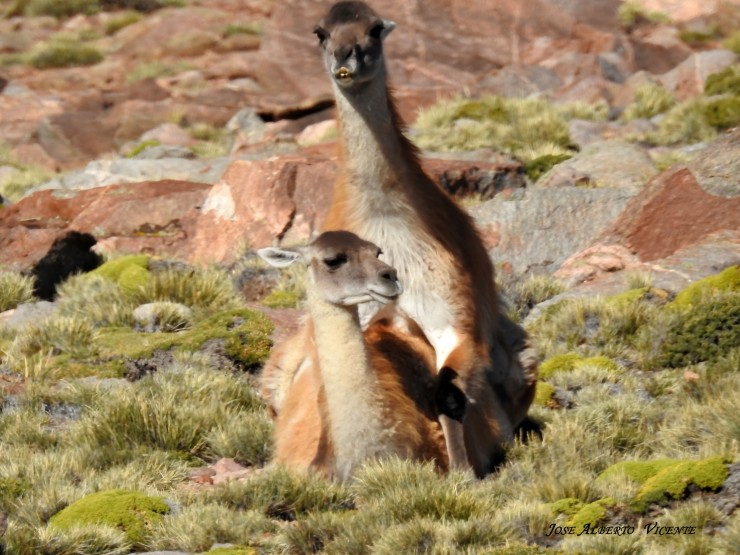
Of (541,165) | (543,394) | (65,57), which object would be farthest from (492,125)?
(65,57)

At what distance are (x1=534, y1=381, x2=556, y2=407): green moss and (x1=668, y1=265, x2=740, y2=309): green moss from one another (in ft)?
6.21

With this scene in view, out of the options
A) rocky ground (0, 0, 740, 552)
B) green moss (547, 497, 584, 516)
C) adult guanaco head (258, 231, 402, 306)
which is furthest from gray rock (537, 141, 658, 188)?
green moss (547, 497, 584, 516)

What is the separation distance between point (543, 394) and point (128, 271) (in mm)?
6237

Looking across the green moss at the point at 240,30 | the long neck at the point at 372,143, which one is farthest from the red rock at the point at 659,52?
the long neck at the point at 372,143

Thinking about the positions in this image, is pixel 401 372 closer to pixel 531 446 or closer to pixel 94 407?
pixel 531 446

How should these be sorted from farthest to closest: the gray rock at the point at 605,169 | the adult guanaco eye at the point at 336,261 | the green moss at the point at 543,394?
the gray rock at the point at 605,169, the green moss at the point at 543,394, the adult guanaco eye at the point at 336,261

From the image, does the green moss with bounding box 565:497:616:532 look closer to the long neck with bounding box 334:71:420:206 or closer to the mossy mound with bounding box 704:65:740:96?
the long neck with bounding box 334:71:420:206

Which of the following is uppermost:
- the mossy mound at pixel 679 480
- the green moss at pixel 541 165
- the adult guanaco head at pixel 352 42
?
the adult guanaco head at pixel 352 42

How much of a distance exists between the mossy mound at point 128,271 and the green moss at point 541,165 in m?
5.63

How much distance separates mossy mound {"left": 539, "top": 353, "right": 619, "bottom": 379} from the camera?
35.3 ft

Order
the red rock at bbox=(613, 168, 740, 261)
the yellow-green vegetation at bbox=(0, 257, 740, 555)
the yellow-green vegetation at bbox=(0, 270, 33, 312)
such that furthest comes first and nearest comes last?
the yellow-green vegetation at bbox=(0, 270, 33, 312) → the red rock at bbox=(613, 168, 740, 261) → the yellow-green vegetation at bbox=(0, 257, 740, 555)

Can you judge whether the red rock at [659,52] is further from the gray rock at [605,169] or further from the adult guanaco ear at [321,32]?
the adult guanaco ear at [321,32]

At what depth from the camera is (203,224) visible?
56.2 feet

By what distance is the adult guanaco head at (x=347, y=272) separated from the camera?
24.3 ft
